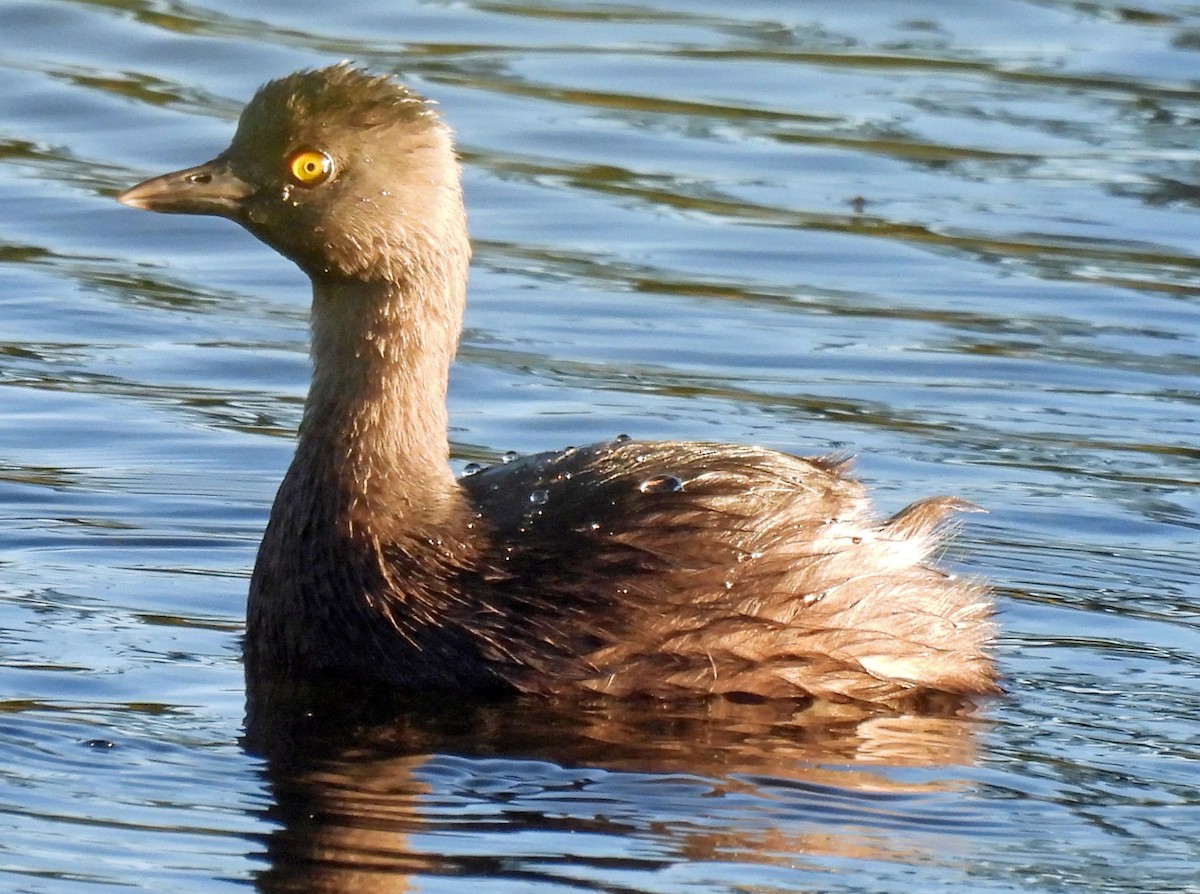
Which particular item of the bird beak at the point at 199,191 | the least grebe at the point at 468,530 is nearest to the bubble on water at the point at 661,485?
the least grebe at the point at 468,530

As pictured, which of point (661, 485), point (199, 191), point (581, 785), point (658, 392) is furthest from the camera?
point (658, 392)

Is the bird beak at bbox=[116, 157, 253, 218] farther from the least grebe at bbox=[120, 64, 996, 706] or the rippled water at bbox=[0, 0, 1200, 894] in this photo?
the rippled water at bbox=[0, 0, 1200, 894]

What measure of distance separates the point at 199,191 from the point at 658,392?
342 centimetres

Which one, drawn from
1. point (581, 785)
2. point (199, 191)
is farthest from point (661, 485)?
point (199, 191)

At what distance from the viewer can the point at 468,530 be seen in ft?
26.1

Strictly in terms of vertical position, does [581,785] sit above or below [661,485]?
below

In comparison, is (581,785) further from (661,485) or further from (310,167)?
(310,167)

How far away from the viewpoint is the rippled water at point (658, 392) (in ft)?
22.4

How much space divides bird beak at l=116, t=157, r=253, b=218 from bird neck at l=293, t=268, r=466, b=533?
1.25 ft

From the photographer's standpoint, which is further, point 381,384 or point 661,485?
point 381,384

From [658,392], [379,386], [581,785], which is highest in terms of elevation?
[379,386]

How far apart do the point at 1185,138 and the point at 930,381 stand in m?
4.10

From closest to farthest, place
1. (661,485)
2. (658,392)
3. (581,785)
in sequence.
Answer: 1. (581,785)
2. (661,485)
3. (658,392)

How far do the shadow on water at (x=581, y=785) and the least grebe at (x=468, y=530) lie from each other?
141mm
